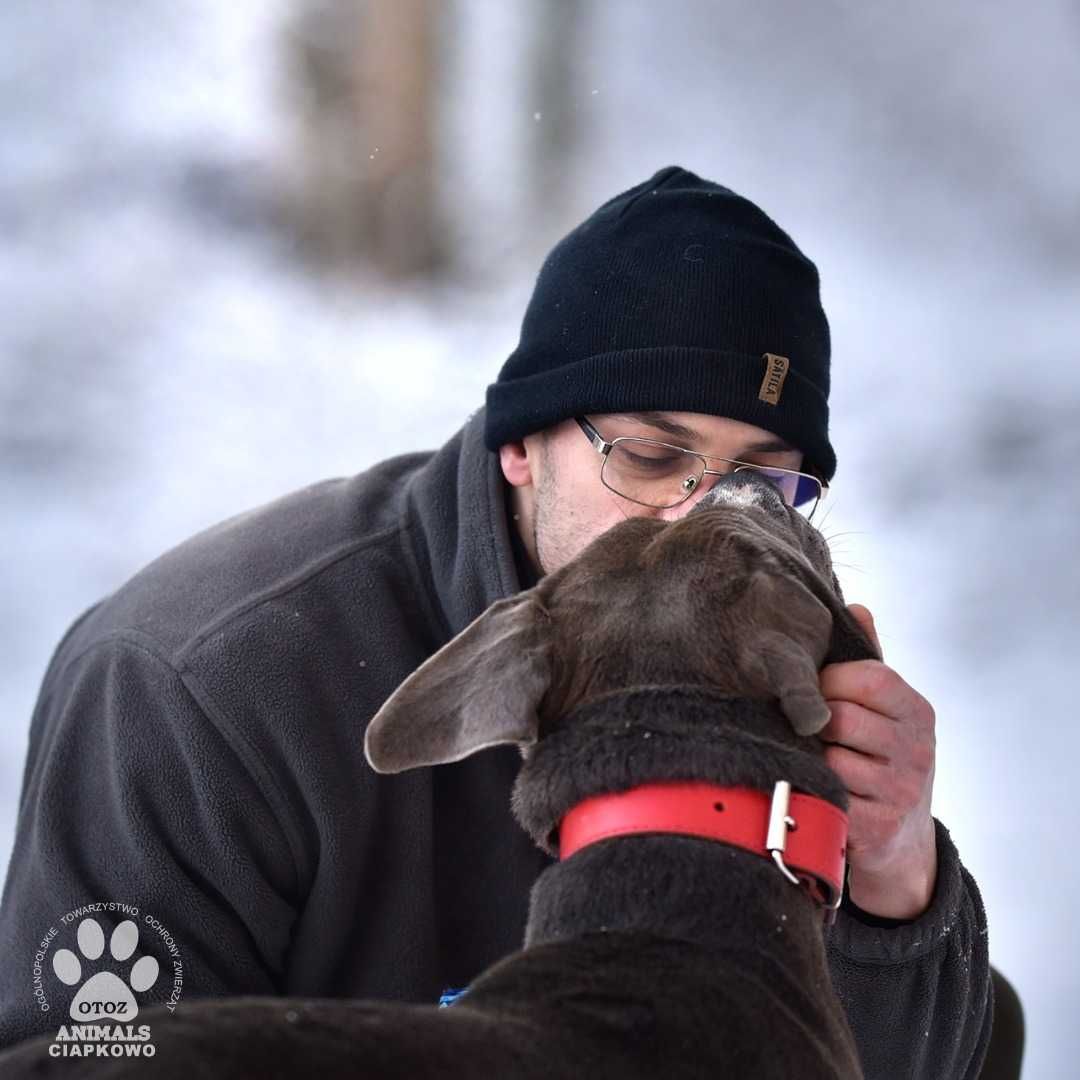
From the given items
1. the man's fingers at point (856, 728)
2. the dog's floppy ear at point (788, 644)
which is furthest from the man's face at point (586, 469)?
the man's fingers at point (856, 728)

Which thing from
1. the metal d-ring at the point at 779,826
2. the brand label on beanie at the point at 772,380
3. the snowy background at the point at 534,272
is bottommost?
the metal d-ring at the point at 779,826

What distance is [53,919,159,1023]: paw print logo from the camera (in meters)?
2.22

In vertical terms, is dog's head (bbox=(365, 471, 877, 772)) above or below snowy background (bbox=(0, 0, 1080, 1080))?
below

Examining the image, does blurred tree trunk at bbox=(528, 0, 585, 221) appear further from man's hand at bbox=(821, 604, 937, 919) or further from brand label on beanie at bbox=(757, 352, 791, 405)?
man's hand at bbox=(821, 604, 937, 919)

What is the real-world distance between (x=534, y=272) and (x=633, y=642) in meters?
3.48

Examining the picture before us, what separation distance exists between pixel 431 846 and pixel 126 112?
445cm

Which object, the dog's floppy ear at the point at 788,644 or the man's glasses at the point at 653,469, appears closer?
the dog's floppy ear at the point at 788,644

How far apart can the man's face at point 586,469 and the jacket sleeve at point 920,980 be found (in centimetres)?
89

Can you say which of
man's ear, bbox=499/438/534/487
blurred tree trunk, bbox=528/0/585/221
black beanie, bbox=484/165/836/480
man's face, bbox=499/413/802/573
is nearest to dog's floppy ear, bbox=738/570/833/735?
man's face, bbox=499/413/802/573

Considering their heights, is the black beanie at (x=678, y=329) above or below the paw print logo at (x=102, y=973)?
above

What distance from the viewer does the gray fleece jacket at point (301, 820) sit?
240 centimetres

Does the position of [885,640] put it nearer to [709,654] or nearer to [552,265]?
[552,265]

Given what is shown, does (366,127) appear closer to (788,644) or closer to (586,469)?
(586,469)

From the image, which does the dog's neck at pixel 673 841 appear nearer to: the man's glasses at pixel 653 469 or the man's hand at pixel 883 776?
the man's hand at pixel 883 776
